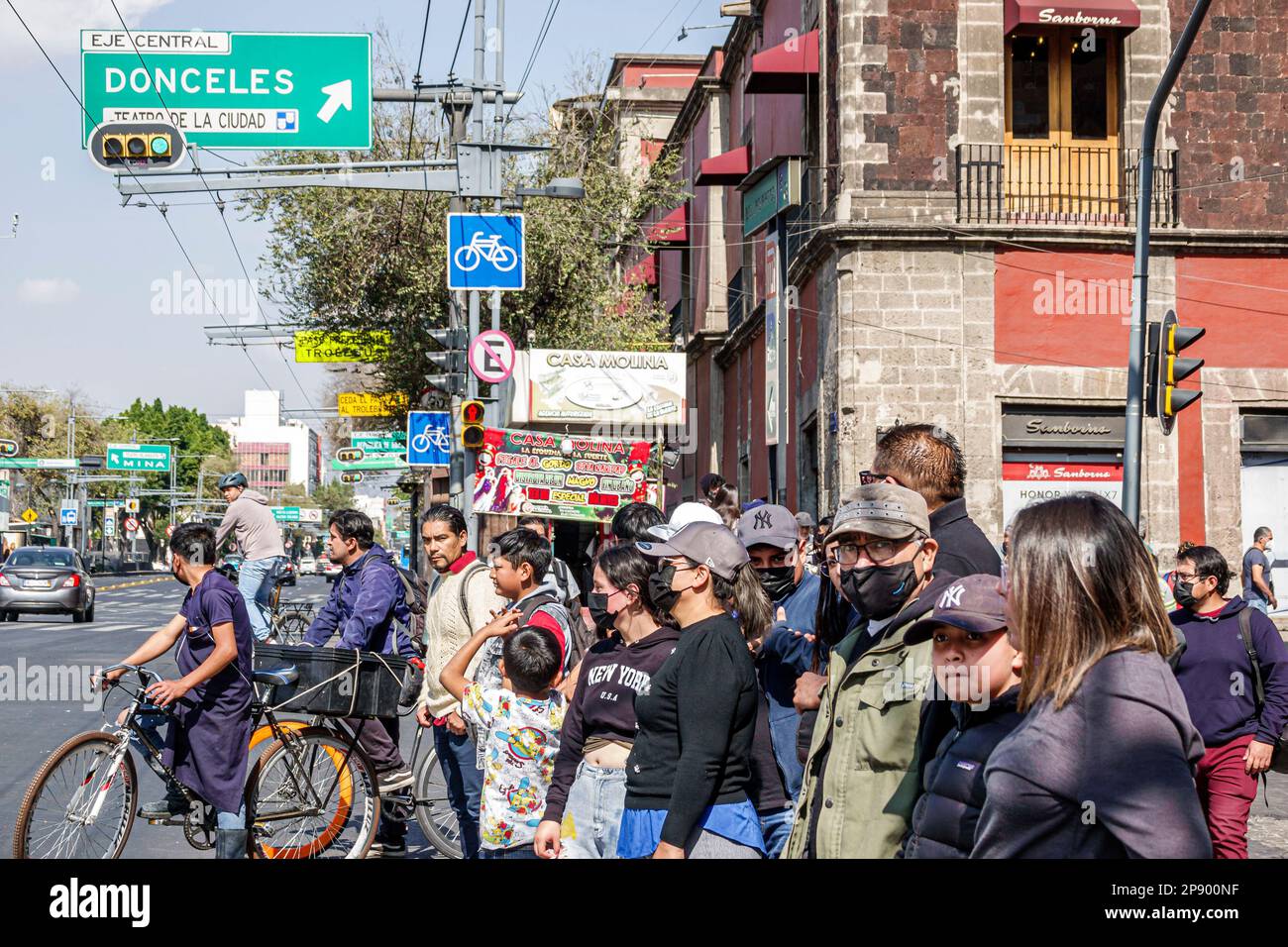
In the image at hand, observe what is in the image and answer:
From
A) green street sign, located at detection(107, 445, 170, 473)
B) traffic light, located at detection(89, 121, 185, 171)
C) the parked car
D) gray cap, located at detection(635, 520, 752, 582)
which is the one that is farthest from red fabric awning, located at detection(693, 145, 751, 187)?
green street sign, located at detection(107, 445, 170, 473)

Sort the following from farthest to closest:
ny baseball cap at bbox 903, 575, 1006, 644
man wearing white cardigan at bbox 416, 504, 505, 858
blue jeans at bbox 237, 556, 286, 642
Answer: blue jeans at bbox 237, 556, 286, 642, man wearing white cardigan at bbox 416, 504, 505, 858, ny baseball cap at bbox 903, 575, 1006, 644

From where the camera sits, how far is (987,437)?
61.3ft

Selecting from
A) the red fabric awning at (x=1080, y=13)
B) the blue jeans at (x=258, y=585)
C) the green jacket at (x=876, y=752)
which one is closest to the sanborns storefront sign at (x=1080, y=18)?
the red fabric awning at (x=1080, y=13)

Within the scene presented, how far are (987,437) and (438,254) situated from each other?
13.1 metres

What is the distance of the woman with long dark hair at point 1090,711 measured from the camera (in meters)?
2.47

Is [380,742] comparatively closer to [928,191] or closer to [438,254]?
[928,191]

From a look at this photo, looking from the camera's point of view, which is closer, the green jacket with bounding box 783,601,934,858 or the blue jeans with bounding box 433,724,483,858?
the green jacket with bounding box 783,601,934,858

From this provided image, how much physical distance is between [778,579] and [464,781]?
2.26 meters

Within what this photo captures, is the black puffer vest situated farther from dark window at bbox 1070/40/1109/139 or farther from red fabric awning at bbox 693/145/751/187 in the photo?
red fabric awning at bbox 693/145/751/187

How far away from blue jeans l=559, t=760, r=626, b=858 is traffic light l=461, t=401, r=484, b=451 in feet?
37.6

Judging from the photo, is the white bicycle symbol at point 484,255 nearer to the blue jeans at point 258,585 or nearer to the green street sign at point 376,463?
the blue jeans at point 258,585

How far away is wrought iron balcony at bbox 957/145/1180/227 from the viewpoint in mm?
18906

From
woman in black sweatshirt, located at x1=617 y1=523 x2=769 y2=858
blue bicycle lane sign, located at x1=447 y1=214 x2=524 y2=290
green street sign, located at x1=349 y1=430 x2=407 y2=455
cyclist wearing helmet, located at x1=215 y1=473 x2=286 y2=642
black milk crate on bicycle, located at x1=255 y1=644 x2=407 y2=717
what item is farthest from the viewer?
green street sign, located at x1=349 y1=430 x2=407 y2=455

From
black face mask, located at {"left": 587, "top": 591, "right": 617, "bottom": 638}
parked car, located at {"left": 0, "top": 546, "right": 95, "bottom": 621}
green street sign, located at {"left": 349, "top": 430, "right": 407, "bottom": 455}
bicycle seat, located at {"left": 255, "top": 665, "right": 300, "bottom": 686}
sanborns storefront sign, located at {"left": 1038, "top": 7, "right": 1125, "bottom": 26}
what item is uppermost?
sanborns storefront sign, located at {"left": 1038, "top": 7, "right": 1125, "bottom": 26}
